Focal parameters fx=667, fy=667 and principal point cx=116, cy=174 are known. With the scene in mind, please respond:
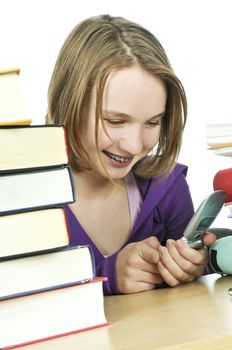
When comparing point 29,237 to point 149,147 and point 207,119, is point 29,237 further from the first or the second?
point 207,119

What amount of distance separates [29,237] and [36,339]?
0.33 ft

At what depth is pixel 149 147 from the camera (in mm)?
1125

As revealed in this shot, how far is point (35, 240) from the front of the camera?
630mm

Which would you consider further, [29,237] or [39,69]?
[39,69]

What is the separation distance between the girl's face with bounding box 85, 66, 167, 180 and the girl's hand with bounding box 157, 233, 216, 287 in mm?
173

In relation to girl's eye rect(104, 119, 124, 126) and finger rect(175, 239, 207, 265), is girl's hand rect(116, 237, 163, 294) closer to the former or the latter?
finger rect(175, 239, 207, 265)

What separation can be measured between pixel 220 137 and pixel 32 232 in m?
0.31

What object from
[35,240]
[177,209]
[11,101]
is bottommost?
[177,209]

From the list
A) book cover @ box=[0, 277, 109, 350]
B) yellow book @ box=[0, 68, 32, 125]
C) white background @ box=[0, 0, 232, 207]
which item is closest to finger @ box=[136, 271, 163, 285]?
book cover @ box=[0, 277, 109, 350]

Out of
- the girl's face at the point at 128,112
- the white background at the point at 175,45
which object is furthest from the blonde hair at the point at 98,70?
the white background at the point at 175,45

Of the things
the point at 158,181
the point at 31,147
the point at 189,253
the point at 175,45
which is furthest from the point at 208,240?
the point at 175,45

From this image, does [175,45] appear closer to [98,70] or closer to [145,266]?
[98,70]

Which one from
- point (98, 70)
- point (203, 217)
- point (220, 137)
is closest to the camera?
point (220, 137)

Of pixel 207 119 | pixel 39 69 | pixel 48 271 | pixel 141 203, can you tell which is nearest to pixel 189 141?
pixel 207 119
